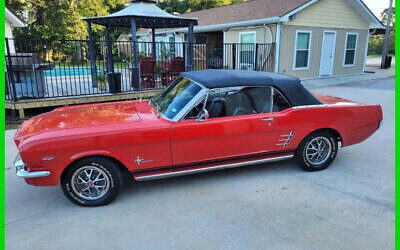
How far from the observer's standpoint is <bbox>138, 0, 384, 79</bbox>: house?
1325 cm

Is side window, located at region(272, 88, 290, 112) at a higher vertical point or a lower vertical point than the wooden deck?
higher

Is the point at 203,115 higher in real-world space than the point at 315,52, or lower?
lower

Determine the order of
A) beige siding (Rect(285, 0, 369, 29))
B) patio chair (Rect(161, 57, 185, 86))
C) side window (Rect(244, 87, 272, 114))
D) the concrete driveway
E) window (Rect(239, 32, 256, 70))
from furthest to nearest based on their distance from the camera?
window (Rect(239, 32, 256, 70)), beige siding (Rect(285, 0, 369, 29)), patio chair (Rect(161, 57, 185, 86)), side window (Rect(244, 87, 272, 114)), the concrete driveway

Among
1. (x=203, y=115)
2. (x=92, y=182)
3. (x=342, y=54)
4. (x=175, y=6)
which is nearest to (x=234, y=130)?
(x=203, y=115)

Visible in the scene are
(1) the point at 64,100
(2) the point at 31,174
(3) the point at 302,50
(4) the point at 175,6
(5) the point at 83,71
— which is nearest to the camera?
(2) the point at 31,174

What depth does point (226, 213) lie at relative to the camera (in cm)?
321

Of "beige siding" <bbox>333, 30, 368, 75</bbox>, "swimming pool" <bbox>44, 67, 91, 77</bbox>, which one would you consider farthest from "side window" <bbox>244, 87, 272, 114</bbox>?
"beige siding" <bbox>333, 30, 368, 75</bbox>

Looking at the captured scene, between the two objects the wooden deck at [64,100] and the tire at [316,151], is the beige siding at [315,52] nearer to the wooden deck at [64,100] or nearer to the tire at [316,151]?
the wooden deck at [64,100]

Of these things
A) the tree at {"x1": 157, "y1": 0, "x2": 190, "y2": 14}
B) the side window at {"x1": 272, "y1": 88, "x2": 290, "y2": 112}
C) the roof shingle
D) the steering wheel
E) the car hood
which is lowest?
the car hood

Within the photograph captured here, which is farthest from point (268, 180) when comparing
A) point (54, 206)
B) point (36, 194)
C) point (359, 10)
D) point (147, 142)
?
point (359, 10)

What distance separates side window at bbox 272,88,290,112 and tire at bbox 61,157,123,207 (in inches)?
89.2

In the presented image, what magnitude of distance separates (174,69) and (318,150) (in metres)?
6.93

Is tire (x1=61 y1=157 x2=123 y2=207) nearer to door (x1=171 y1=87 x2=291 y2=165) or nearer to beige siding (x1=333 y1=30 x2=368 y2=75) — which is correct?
door (x1=171 y1=87 x2=291 y2=165)

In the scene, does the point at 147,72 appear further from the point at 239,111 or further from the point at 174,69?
the point at 239,111
